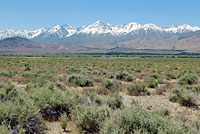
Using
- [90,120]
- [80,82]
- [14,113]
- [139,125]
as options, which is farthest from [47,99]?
[80,82]

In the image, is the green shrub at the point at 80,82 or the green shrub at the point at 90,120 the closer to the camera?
the green shrub at the point at 90,120

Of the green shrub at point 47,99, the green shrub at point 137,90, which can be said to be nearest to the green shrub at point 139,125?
the green shrub at point 47,99

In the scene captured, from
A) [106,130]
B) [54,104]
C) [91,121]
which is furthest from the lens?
→ [54,104]

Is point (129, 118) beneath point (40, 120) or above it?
above

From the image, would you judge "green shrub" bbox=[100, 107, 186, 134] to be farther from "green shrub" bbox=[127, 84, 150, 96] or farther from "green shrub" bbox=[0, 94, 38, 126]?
"green shrub" bbox=[127, 84, 150, 96]

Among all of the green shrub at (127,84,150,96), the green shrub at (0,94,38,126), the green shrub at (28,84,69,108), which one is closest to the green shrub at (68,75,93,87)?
the green shrub at (127,84,150,96)

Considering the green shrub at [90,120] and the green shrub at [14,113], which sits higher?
the green shrub at [14,113]

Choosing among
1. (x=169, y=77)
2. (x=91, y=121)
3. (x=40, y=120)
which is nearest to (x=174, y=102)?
(x=91, y=121)

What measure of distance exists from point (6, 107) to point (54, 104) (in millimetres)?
2130

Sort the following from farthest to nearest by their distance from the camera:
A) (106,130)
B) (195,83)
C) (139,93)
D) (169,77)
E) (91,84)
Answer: (169,77) < (195,83) < (91,84) < (139,93) < (106,130)

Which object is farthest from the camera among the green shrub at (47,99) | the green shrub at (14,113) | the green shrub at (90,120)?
the green shrub at (47,99)

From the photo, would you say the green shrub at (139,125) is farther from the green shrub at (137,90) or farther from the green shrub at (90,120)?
the green shrub at (137,90)

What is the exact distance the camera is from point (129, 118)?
5141 millimetres

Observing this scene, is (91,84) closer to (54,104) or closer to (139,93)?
(139,93)
